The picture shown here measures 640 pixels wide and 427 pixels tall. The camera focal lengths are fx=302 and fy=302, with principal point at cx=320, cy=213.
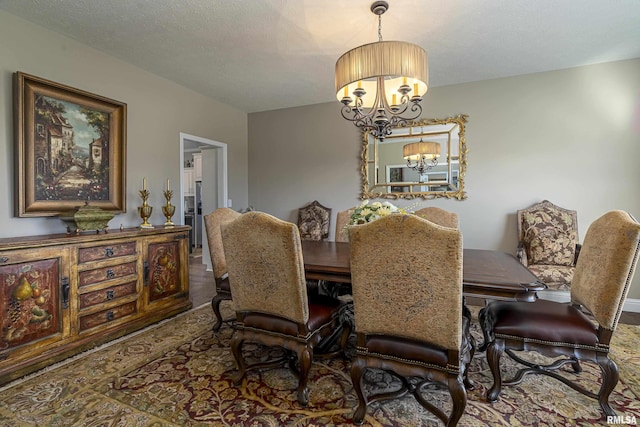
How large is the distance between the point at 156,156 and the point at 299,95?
2.02 metres

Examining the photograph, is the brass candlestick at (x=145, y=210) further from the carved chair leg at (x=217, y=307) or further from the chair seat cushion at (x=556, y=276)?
the chair seat cushion at (x=556, y=276)

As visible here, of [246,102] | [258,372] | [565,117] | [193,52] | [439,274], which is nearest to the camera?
[439,274]

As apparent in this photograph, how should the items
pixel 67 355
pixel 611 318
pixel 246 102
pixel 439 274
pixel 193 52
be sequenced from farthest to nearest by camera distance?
pixel 246 102 < pixel 193 52 < pixel 67 355 < pixel 611 318 < pixel 439 274

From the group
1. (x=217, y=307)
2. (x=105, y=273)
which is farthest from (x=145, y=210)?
(x=217, y=307)

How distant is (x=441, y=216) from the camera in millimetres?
2807

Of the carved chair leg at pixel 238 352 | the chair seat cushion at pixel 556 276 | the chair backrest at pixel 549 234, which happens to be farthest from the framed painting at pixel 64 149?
the chair backrest at pixel 549 234

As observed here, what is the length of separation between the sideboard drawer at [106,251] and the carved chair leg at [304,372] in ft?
6.26

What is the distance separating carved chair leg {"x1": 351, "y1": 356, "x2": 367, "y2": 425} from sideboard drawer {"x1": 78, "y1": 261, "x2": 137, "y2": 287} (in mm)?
2187

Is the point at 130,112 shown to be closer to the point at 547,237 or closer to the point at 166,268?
the point at 166,268

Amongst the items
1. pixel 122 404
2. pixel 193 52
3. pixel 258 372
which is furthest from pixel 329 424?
pixel 193 52

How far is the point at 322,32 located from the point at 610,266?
2.56 meters

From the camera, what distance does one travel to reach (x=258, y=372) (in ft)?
6.78

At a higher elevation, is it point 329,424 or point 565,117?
point 565,117

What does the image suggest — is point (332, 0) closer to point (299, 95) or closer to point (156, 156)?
point (299, 95)
